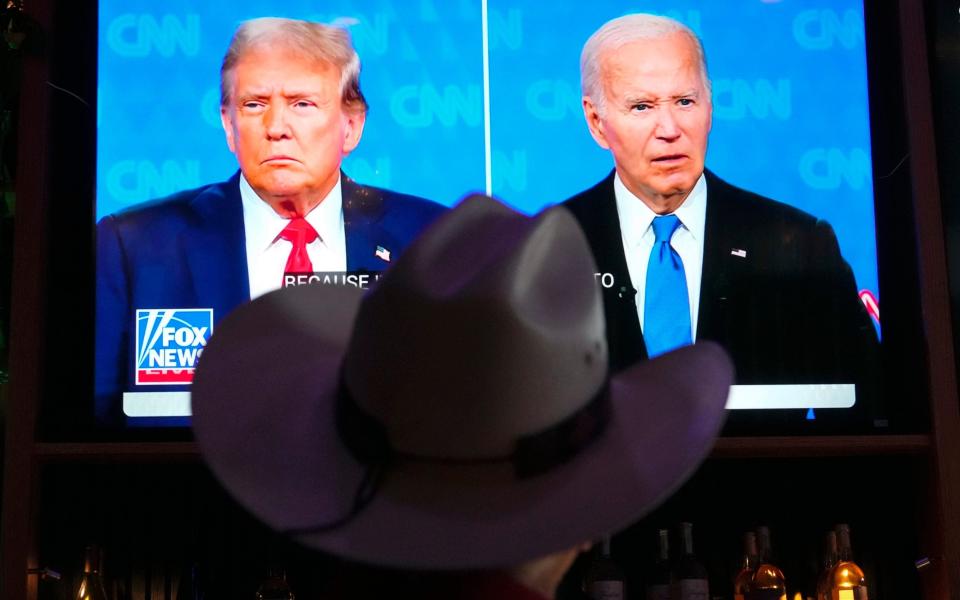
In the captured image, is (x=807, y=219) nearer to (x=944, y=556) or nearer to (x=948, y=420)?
(x=948, y=420)

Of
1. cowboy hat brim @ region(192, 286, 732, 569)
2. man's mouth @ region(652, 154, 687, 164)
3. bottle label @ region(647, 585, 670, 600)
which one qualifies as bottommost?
bottle label @ region(647, 585, 670, 600)

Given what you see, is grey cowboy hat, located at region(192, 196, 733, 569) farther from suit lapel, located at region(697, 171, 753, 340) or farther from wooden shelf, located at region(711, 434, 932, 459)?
suit lapel, located at region(697, 171, 753, 340)

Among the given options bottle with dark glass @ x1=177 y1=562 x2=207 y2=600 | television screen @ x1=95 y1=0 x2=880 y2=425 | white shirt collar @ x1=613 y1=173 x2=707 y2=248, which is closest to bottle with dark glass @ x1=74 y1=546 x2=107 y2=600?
bottle with dark glass @ x1=177 y1=562 x2=207 y2=600

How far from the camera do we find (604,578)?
2455 millimetres

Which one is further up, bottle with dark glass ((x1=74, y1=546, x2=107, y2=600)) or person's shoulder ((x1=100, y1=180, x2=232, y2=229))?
person's shoulder ((x1=100, y1=180, x2=232, y2=229))

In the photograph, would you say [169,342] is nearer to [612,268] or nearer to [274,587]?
[274,587]

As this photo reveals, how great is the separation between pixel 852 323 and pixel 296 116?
→ 3.97 feet

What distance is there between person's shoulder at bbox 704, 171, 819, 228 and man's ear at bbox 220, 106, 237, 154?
97 centimetres

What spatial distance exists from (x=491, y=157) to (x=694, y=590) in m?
0.95

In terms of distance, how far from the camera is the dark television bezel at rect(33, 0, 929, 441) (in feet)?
7.89

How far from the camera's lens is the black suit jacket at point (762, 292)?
249cm

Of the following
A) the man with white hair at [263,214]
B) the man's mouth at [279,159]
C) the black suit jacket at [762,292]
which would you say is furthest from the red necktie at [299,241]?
the black suit jacket at [762,292]

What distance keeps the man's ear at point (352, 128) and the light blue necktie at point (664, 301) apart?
2.07ft

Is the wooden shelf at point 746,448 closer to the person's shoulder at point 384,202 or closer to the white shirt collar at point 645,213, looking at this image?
the white shirt collar at point 645,213
